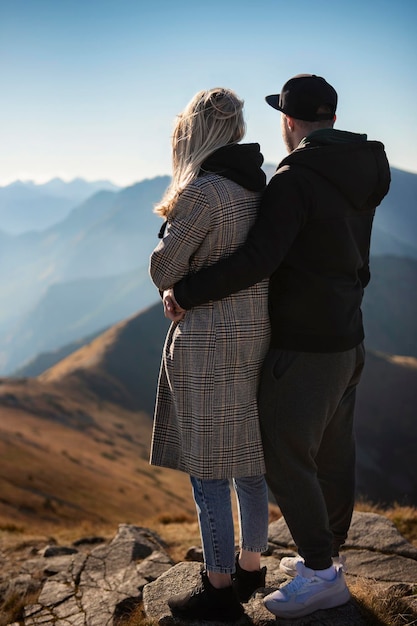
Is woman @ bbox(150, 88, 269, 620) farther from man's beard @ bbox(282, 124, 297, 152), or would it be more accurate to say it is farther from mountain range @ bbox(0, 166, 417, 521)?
mountain range @ bbox(0, 166, 417, 521)

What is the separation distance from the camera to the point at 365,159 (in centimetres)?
279

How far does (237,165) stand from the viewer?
2764 mm

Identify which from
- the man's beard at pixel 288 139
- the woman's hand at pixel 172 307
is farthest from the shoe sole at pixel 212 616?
the man's beard at pixel 288 139

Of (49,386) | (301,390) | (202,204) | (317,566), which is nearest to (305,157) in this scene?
(202,204)

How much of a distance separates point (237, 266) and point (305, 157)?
1.98ft

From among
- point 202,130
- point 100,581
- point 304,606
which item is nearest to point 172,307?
point 202,130

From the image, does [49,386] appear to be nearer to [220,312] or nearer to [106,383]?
[106,383]

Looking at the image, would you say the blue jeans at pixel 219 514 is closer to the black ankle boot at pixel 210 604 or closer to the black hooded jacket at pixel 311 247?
the black ankle boot at pixel 210 604

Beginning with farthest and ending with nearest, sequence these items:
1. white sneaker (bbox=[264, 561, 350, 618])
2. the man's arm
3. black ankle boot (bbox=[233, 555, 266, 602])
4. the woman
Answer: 1. black ankle boot (bbox=[233, 555, 266, 602])
2. white sneaker (bbox=[264, 561, 350, 618])
3. the woman
4. the man's arm

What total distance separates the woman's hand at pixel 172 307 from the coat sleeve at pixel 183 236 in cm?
8

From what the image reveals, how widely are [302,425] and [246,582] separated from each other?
1.18 meters

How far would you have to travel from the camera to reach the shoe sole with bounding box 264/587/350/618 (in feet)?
10.2

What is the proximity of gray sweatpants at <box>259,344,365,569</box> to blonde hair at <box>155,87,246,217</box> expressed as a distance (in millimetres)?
977

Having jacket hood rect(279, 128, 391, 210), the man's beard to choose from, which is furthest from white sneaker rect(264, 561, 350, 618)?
the man's beard
